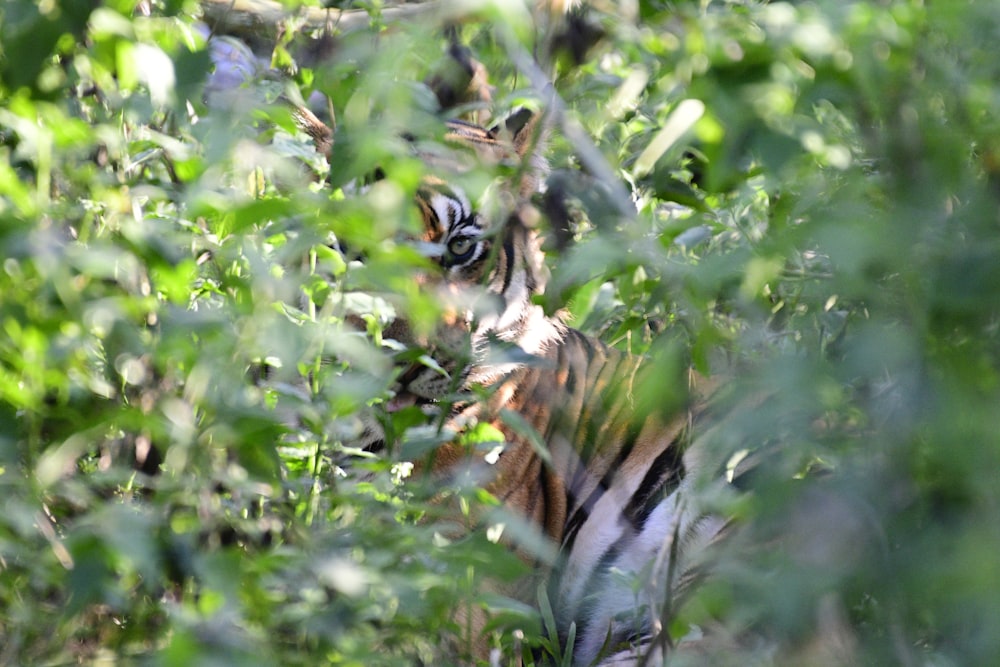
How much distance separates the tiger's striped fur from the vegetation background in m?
1.21

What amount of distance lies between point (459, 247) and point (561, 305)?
75.3 inches

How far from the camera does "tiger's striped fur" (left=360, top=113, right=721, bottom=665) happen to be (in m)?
2.72

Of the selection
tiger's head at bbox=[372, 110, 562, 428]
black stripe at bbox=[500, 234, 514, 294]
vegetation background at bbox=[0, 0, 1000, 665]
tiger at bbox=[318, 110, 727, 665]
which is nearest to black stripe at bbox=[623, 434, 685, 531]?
tiger at bbox=[318, 110, 727, 665]

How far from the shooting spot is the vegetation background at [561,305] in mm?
833

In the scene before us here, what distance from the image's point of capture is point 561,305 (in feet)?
4.36

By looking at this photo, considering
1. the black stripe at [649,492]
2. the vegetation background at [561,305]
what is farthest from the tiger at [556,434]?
the vegetation background at [561,305]

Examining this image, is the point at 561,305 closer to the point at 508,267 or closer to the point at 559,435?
the point at 559,435

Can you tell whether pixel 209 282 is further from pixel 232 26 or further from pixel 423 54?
pixel 232 26

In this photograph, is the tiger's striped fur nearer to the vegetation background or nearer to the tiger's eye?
the tiger's eye

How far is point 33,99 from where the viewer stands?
41.8 inches

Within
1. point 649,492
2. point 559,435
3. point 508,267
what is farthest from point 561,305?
point 508,267

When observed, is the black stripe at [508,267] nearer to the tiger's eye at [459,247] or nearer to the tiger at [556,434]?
the tiger at [556,434]

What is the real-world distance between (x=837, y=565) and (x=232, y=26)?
2.35 metres

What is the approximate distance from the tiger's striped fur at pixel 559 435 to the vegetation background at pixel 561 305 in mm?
1210
